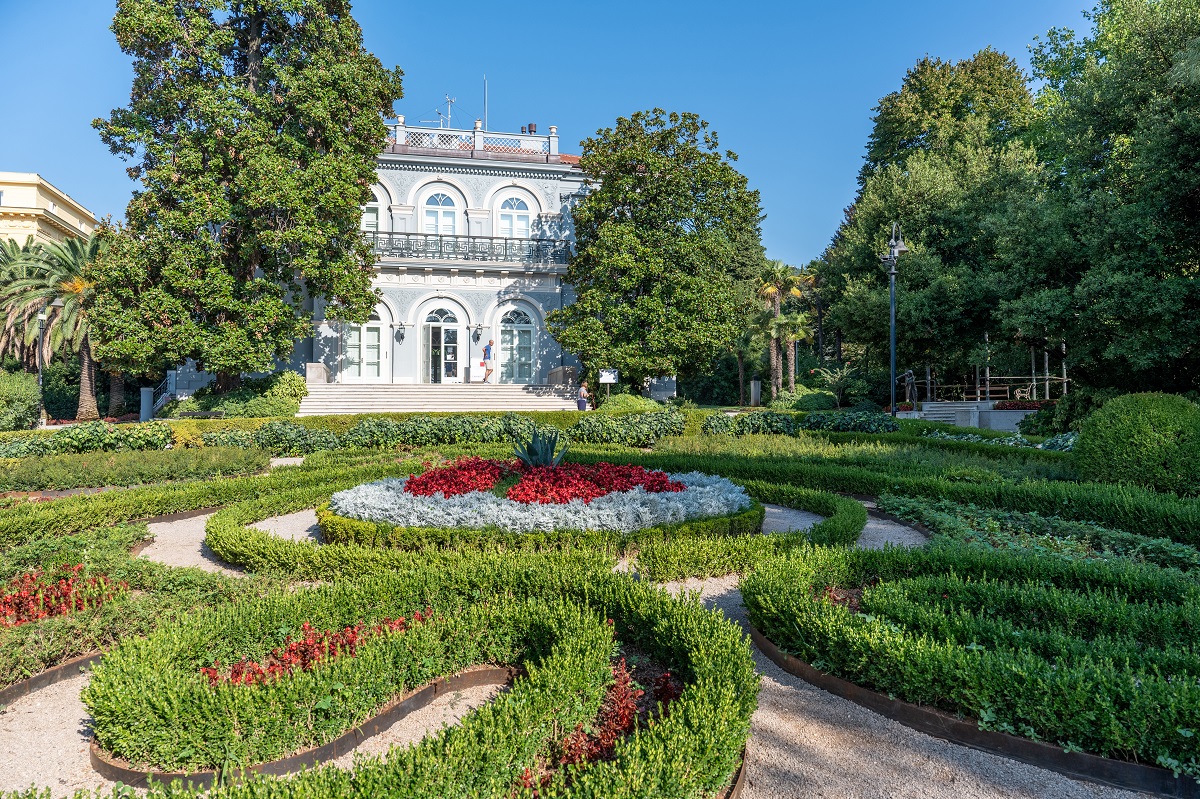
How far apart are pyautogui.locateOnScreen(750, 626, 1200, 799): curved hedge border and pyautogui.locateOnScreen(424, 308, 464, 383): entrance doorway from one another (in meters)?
24.5

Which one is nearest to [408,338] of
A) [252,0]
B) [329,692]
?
[252,0]

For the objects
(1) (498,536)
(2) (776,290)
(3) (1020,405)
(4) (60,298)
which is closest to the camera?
(1) (498,536)

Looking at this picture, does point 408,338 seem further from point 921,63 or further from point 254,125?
point 921,63

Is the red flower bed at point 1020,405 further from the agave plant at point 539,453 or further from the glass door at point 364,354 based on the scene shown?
the glass door at point 364,354

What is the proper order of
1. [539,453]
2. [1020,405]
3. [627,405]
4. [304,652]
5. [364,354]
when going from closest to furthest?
1. [304,652]
2. [539,453]
3. [627,405]
4. [1020,405]
5. [364,354]

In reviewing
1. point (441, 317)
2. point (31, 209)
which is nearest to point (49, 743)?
point (441, 317)

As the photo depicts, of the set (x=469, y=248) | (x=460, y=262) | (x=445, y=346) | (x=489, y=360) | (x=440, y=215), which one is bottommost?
(x=489, y=360)

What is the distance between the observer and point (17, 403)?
71.5 feet

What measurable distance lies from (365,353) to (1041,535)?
2441 centimetres

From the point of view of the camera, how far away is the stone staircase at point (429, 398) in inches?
888

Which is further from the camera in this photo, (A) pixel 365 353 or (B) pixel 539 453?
(A) pixel 365 353

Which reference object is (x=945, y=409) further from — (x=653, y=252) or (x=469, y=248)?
(x=469, y=248)

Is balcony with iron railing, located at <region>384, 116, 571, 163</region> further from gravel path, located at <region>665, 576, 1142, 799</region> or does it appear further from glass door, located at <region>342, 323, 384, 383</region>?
gravel path, located at <region>665, 576, 1142, 799</region>

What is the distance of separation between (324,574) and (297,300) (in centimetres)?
1777
